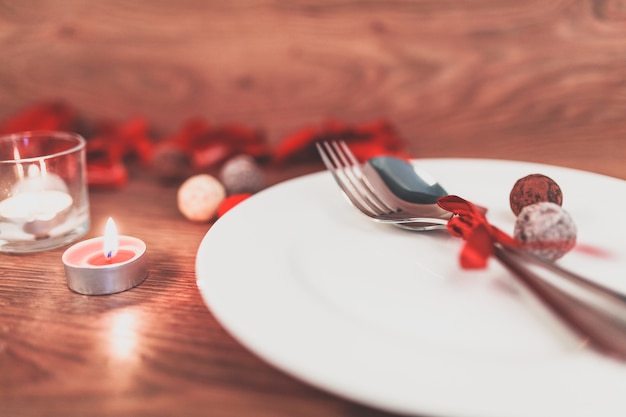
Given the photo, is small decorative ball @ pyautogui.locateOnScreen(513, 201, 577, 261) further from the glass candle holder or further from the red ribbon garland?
the glass candle holder

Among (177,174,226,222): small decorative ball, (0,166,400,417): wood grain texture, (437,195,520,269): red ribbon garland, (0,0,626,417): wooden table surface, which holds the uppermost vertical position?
(0,0,626,417): wooden table surface

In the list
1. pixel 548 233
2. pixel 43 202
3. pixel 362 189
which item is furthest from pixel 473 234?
pixel 43 202

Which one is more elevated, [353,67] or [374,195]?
[353,67]

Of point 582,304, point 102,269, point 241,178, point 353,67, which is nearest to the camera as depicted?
point 582,304

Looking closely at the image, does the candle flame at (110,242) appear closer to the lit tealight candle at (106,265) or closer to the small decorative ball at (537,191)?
the lit tealight candle at (106,265)

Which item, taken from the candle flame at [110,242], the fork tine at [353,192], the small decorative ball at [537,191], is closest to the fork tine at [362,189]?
the fork tine at [353,192]

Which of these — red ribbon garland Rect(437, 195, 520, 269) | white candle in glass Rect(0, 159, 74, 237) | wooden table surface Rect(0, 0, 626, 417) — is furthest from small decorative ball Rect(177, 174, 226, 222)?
→ red ribbon garland Rect(437, 195, 520, 269)

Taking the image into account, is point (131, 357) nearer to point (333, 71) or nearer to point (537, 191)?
point (537, 191)

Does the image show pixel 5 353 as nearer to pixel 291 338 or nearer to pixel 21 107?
pixel 291 338
